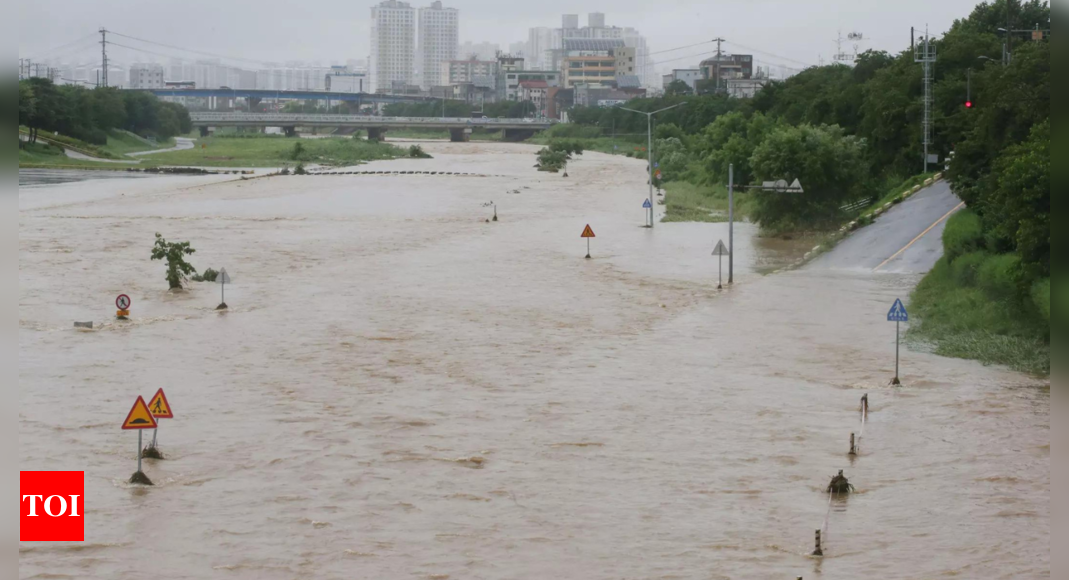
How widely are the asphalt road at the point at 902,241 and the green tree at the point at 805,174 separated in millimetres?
2627

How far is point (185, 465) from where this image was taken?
19.6 m

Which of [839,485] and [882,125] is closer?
[839,485]

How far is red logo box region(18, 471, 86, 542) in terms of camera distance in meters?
16.3

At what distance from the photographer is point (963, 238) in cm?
3850

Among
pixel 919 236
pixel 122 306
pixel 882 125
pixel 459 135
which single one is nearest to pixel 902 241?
pixel 919 236

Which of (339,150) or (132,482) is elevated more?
(339,150)

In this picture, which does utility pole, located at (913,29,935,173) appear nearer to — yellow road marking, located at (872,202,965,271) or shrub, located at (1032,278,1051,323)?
yellow road marking, located at (872,202,965,271)

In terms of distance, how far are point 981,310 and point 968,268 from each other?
13.4 ft

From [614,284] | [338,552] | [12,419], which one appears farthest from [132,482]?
[614,284]

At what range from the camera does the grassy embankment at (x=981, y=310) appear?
2802 centimetres

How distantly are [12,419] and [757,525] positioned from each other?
37.7 ft

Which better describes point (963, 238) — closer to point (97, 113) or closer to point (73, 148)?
point (73, 148)

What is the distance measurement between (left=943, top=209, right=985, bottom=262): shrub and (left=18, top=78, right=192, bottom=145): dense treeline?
61.9 meters

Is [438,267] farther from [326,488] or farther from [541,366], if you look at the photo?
[326,488]
